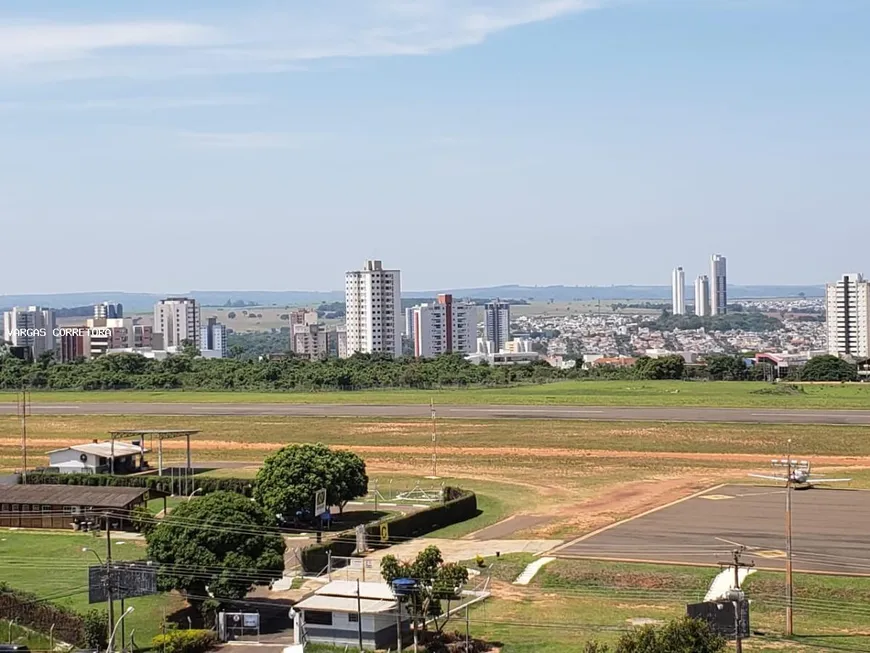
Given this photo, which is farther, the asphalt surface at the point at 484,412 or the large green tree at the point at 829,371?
the large green tree at the point at 829,371

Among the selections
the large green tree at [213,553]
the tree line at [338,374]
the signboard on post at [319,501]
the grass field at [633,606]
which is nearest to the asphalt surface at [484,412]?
the tree line at [338,374]

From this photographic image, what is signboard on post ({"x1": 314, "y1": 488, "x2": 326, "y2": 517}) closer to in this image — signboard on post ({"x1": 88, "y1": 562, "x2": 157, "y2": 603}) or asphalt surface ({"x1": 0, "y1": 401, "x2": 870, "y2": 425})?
signboard on post ({"x1": 88, "y1": 562, "x2": 157, "y2": 603})

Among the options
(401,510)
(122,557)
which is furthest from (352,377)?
(122,557)

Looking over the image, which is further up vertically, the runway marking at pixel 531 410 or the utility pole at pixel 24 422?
the utility pole at pixel 24 422

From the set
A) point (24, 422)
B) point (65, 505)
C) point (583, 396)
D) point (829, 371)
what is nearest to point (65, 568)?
point (65, 505)

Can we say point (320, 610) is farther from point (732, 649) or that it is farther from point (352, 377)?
point (352, 377)

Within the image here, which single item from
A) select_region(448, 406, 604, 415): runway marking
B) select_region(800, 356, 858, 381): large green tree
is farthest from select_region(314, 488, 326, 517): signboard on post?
select_region(800, 356, 858, 381): large green tree

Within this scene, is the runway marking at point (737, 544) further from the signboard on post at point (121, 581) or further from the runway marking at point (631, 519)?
the signboard on post at point (121, 581)

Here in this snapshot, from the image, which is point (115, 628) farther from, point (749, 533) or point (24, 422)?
point (24, 422)
